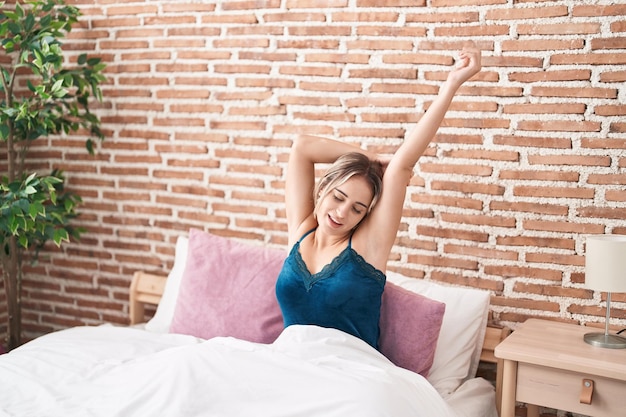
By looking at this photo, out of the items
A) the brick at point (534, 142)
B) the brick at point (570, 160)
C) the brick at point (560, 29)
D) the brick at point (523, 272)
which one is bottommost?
the brick at point (523, 272)

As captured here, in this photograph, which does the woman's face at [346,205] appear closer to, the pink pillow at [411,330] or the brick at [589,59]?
the pink pillow at [411,330]

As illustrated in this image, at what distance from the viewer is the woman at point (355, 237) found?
252cm

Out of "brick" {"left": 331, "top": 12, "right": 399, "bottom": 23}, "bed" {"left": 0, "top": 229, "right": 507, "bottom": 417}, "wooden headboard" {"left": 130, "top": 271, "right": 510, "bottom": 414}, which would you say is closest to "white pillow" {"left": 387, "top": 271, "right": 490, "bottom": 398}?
"bed" {"left": 0, "top": 229, "right": 507, "bottom": 417}

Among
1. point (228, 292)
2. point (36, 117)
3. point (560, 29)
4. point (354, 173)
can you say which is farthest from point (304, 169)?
point (36, 117)

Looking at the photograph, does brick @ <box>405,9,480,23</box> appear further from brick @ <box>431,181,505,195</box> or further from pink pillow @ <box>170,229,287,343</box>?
pink pillow @ <box>170,229,287,343</box>

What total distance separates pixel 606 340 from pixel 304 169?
1.23 meters

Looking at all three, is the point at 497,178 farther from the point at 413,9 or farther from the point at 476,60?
the point at 413,9

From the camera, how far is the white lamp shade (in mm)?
2406

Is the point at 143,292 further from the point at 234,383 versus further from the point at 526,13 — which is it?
the point at 526,13

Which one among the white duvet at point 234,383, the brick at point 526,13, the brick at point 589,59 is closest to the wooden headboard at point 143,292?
the white duvet at point 234,383

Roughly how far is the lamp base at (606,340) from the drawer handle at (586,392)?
0.21m

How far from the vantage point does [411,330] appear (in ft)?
8.68

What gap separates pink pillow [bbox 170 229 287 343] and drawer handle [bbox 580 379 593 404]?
1133mm

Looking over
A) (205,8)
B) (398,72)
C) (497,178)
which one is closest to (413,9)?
(398,72)
